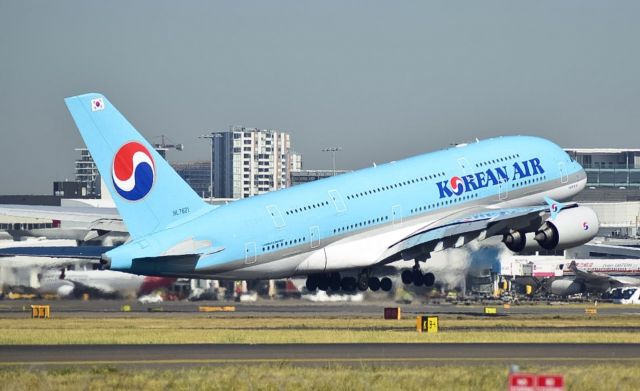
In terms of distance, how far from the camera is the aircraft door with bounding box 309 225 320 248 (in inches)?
2537

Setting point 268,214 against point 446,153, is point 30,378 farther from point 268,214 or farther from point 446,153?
point 446,153

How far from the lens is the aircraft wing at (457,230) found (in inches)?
2726

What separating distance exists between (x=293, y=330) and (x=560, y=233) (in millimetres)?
17378

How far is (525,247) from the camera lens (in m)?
72.9

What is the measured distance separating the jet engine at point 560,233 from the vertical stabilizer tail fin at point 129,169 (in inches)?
833

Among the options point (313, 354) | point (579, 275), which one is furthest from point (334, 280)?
point (579, 275)

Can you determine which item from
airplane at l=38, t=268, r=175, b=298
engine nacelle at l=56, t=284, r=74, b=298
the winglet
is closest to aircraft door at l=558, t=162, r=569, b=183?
the winglet

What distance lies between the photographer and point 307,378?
3647cm

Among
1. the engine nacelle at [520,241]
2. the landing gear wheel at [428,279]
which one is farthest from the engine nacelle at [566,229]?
the landing gear wheel at [428,279]

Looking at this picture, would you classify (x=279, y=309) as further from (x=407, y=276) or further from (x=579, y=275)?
(x=579, y=275)

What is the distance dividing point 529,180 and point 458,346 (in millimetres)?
25764

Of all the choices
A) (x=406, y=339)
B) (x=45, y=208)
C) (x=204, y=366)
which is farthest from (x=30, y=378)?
(x=45, y=208)

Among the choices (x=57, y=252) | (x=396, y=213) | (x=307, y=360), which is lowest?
(x=307, y=360)

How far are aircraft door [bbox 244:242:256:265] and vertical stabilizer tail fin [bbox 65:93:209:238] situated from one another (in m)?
3.48
